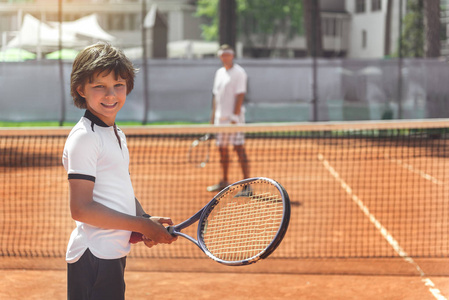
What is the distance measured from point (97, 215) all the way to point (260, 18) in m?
37.0

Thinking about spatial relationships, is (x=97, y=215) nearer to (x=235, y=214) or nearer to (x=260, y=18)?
(x=235, y=214)

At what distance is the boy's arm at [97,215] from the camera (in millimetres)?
1987

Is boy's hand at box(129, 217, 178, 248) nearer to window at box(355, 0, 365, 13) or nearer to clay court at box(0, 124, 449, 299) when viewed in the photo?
clay court at box(0, 124, 449, 299)

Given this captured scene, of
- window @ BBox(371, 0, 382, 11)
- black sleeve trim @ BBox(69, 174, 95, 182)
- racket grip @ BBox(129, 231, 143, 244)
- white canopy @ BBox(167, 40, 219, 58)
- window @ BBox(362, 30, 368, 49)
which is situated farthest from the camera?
window @ BBox(362, 30, 368, 49)

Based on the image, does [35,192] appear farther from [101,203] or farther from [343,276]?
[101,203]

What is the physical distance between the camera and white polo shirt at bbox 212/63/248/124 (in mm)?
7602

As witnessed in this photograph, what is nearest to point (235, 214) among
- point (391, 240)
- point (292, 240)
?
point (292, 240)

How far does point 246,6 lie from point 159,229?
36721 millimetres

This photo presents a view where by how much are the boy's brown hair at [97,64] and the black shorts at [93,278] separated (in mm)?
554

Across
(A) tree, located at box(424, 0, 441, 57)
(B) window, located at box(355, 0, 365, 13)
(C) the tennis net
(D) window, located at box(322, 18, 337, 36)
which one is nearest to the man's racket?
(C) the tennis net

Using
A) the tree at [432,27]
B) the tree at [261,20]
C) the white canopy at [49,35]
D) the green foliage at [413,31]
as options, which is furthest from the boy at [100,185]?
the tree at [261,20]

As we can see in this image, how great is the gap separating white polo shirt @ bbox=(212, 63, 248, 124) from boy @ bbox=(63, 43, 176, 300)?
5.46 metres

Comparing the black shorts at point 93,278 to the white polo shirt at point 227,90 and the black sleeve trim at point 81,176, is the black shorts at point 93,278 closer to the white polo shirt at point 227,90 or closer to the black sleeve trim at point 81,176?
the black sleeve trim at point 81,176

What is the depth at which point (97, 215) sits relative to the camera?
200cm
